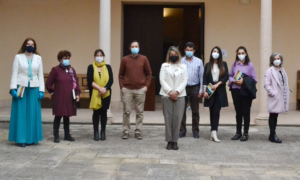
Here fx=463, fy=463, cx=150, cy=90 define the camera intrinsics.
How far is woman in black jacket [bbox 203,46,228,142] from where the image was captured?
8.74 metres

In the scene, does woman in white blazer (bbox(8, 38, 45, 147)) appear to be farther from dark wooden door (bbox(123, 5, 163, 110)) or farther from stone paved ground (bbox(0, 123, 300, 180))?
dark wooden door (bbox(123, 5, 163, 110))

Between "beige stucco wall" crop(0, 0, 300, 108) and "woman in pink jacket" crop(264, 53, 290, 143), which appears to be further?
"beige stucco wall" crop(0, 0, 300, 108)

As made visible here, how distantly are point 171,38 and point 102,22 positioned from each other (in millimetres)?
3702

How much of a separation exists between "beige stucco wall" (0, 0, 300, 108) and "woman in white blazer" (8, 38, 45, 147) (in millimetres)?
5119

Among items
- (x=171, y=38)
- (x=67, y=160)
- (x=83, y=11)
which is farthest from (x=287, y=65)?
(x=67, y=160)

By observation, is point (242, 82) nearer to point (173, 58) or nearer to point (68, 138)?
point (173, 58)

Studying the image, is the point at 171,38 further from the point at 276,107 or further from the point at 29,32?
the point at 276,107

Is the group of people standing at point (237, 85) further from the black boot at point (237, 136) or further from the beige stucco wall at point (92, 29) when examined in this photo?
the beige stucco wall at point (92, 29)

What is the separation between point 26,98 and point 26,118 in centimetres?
36

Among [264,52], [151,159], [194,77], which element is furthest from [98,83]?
[264,52]

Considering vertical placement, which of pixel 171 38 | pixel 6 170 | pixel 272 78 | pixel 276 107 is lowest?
pixel 6 170

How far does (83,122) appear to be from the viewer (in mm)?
10828

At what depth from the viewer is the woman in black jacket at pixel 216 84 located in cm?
874

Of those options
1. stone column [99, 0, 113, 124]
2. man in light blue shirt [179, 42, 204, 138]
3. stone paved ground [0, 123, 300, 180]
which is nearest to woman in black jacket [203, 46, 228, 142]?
man in light blue shirt [179, 42, 204, 138]
